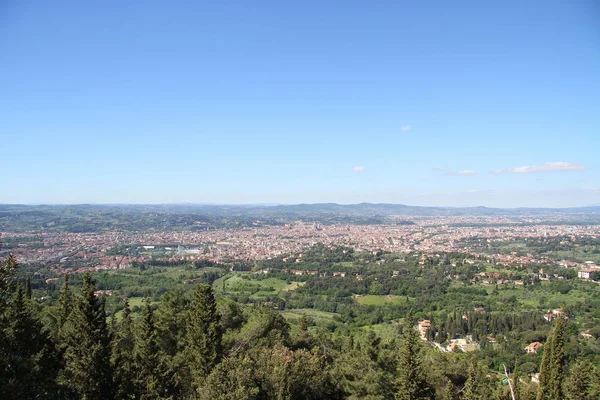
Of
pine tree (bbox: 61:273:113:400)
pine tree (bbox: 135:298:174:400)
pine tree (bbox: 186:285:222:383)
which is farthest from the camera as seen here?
pine tree (bbox: 186:285:222:383)

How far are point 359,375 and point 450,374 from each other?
5.23 m

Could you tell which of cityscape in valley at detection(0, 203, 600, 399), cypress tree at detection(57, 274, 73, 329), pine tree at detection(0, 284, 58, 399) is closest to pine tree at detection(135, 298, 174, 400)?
cityscape in valley at detection(0, 203, 600, 399)

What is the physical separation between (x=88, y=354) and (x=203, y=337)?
4251 mm

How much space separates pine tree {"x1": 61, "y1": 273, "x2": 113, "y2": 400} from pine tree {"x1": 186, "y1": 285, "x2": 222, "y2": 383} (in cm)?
332

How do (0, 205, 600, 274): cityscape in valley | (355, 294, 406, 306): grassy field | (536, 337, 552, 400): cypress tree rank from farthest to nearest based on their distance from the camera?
(0, 205, 600, 274): cityscape in valley, (355, 294, 406, 306): grassy field, (536, 337, 552, 400): cypress tree

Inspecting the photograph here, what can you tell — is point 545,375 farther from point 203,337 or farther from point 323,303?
point 323,303

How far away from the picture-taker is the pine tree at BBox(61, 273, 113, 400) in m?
12.1

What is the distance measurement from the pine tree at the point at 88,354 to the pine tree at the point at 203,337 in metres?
3.32

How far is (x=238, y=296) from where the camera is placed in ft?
164

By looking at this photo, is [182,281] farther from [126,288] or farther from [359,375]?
[359,375]

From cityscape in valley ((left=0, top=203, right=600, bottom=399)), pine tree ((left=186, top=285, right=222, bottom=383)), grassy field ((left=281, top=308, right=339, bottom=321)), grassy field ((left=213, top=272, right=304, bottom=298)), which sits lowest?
grassy field ((left=281, top=308, right=339, bottom=321))

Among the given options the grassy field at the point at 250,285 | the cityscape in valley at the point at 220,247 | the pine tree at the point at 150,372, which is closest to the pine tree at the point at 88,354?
the pine tree at the point at 150,372

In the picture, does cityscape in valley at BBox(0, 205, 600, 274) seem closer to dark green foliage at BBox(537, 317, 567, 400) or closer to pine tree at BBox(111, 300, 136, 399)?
pine tree at BBox(111, 300, 136, 399)

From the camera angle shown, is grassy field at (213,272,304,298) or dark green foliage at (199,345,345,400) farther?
grassy field at (213,272,304,298)
